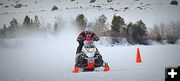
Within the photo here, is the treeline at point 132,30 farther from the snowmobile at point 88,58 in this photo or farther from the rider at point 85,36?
the snowmobile at point 88,58

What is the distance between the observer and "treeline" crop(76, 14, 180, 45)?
16.2 feet

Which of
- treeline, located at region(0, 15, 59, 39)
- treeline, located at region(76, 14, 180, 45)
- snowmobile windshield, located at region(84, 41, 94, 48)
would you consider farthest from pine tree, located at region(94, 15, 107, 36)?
treeline, located at region(0, 15, 59, 39)

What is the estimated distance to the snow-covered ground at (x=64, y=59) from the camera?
4.86m

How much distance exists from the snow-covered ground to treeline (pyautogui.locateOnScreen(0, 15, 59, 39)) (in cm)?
10

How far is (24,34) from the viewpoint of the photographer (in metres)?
4.98

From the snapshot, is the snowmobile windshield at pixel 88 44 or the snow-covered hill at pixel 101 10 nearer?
the snowmobile windshield at pixel 88 44

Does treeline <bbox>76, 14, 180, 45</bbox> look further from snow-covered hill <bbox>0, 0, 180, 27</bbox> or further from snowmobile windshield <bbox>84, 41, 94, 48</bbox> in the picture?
snowmobile windshield <bbox>84, 41, 94, 48</bbox>

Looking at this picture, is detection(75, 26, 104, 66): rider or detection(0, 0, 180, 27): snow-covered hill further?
detection(0, 0, 180, 27): snow-covered hill

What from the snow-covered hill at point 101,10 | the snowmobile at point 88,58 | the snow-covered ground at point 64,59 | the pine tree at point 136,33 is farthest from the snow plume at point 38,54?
the pine tree at point 136,33

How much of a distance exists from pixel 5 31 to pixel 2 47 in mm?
264

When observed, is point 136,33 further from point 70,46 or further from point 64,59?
point 64,59

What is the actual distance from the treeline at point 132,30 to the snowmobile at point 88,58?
0.28m

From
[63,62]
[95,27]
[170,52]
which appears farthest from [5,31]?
[170,52]

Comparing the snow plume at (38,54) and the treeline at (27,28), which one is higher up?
the treeline at (27,28)
